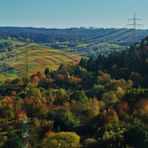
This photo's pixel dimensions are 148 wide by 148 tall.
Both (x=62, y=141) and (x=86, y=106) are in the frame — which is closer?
(x=62, y=141)

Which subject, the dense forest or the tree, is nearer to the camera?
the tree

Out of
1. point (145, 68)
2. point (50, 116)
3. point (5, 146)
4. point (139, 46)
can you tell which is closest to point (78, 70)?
point (139, 46)

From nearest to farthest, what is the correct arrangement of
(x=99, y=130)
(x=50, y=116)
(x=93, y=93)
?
(x=99, y=130), (x=50, y=116), (x=93, y=93)

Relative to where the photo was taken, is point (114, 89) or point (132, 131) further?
point (114, 89)

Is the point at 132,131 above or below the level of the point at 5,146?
above

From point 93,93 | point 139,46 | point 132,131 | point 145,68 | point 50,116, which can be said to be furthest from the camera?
point 139,46

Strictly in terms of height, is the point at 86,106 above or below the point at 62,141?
below

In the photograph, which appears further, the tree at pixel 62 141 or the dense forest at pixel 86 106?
the dense forest at pixel 86 106

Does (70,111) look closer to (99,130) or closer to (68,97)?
(68,97)
